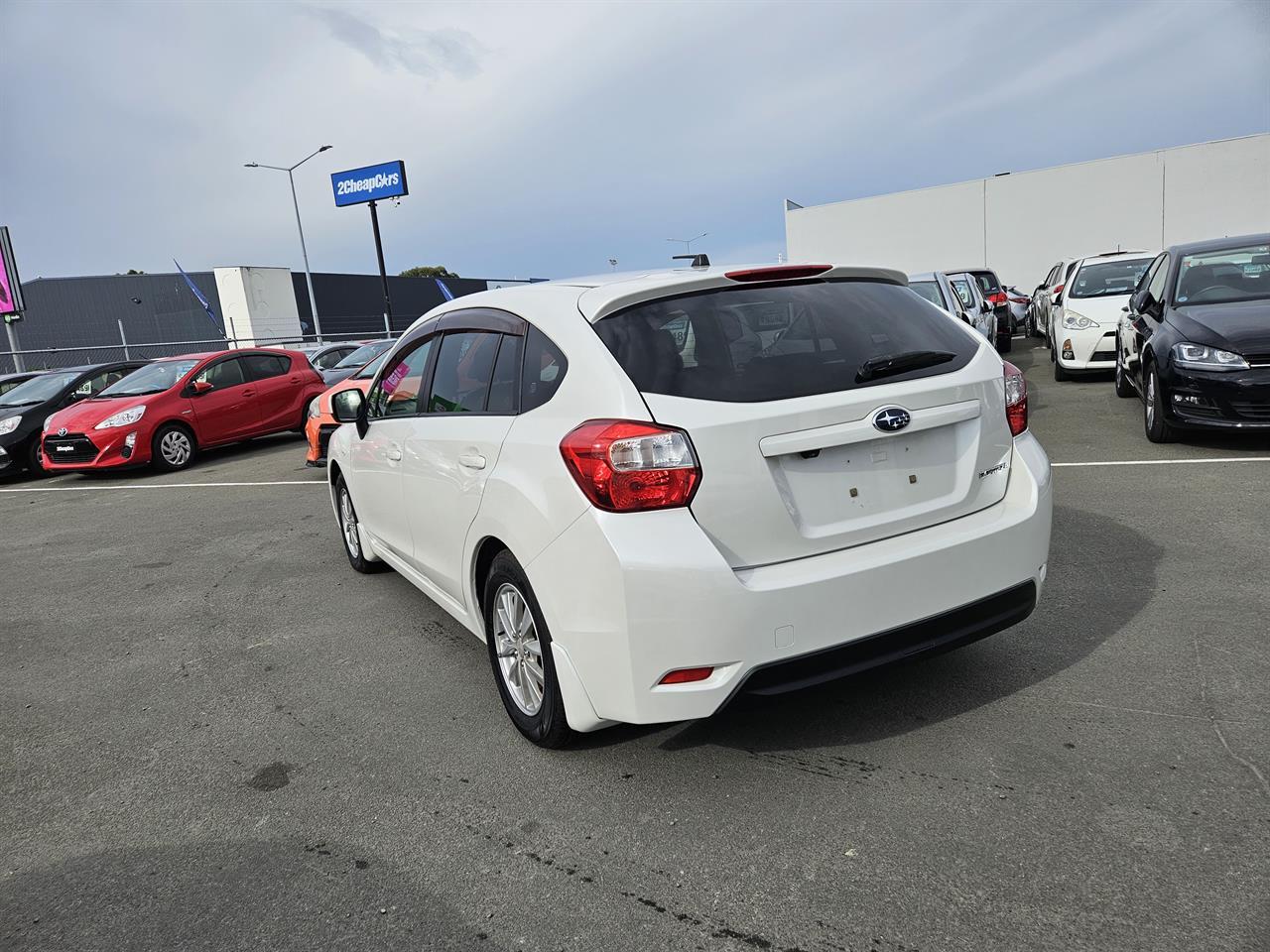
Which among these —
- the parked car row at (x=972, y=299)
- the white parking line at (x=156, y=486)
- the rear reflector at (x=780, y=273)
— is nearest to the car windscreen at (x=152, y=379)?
the white parking line at (x=156, y=486)

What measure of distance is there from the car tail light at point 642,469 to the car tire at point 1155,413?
6.27 m

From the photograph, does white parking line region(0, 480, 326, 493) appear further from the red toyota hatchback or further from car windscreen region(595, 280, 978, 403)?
car windscreen region(595, 280, 978, 403)

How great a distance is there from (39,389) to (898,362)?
14866mm

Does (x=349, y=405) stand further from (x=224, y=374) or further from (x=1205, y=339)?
(x=224, y=374)

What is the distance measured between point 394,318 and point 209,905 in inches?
2324

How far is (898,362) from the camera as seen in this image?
297 centimetres

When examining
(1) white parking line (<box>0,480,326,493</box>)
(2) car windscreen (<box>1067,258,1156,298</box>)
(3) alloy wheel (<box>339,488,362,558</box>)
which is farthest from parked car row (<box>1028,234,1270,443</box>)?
(1) white parking line (<box>0,480,326,493</box>)

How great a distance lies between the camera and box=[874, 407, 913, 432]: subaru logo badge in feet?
9.13

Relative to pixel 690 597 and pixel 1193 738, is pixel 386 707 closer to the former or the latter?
pixel 690 597

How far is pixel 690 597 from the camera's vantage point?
8.42 ft

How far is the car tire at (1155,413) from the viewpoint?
7.37 meters

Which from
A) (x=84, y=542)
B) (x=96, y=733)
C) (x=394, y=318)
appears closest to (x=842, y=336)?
(x=96, y=733)

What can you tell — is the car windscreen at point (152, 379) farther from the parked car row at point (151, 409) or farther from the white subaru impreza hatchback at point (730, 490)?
the white subaru impreza hatchback at point (730, 490)

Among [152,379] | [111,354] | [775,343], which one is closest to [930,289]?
[775,343]
